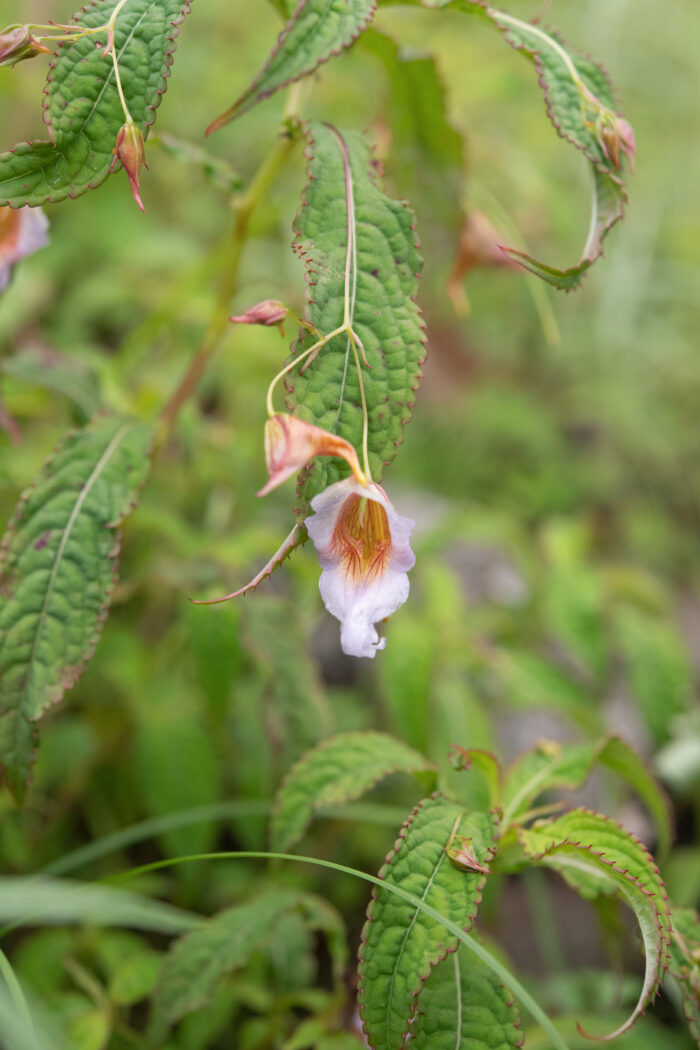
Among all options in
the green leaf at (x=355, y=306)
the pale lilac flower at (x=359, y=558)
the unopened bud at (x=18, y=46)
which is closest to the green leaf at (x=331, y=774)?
the pale lilac flower at (x=359, y=558)

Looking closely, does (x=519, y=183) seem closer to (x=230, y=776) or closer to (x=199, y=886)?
(x=230, y=776)

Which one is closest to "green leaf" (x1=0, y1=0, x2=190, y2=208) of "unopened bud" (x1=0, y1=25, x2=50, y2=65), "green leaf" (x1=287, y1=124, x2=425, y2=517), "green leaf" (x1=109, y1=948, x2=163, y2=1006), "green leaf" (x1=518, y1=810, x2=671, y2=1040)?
"unopened bud" (x1=0, y1=25, x2=50, y2=65)

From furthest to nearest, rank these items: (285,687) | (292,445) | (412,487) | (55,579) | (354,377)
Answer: (412,487)
(285,687)
(55,579)
(354,377)
(292,445)

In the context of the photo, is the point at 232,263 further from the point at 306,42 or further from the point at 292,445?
the point at 292,445

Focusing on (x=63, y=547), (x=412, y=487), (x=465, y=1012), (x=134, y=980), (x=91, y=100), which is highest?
(x=91, y=100)

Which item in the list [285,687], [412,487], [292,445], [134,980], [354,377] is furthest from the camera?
[412,487]

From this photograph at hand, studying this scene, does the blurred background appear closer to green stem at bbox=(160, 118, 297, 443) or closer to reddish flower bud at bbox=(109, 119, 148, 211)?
green stem at bbox=(160, 118, 297, 443)

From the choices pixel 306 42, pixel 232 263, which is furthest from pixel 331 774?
pixel 306 42
